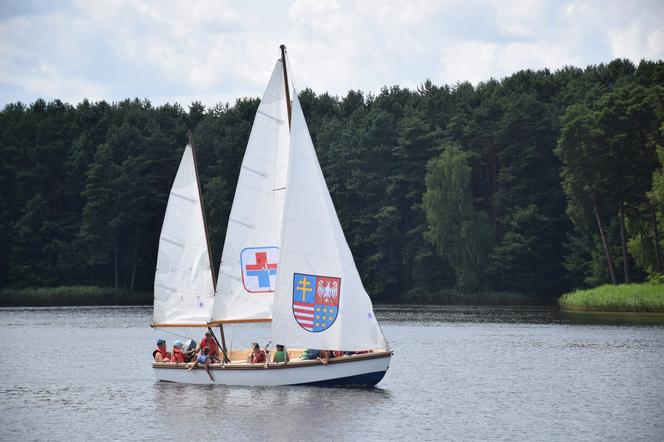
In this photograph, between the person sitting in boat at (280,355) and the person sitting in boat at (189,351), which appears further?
the person sitting in boat at (189,351)

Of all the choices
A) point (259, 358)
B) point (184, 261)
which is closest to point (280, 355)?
point (259, 358)

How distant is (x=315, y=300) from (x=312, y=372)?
282 centimetres

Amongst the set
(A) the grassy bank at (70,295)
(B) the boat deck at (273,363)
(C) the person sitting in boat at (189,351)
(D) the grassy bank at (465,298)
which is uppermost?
(A) the grassy bank at (70,295)

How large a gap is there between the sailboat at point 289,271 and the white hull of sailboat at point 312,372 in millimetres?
39

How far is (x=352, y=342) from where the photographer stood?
137ft

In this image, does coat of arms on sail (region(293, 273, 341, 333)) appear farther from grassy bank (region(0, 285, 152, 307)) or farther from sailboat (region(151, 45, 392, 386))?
grassy bank (region(0, 285, 152, 307))

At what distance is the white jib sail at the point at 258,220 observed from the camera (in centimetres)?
4344

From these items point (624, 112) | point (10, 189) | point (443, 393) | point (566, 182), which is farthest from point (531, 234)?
point (443, 393)

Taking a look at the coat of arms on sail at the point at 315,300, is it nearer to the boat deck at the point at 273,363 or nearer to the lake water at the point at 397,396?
the boat deck at the point at 273,363

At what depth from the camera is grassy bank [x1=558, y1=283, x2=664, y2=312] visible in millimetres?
88125

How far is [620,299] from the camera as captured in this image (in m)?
91.1

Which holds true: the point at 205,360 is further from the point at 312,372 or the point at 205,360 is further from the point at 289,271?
the point at 289,271

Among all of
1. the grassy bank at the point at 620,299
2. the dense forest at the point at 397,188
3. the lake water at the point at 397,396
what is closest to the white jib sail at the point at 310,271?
the lake water at the point at 397,396

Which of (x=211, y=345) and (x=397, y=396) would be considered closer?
(x=397, y=396)
